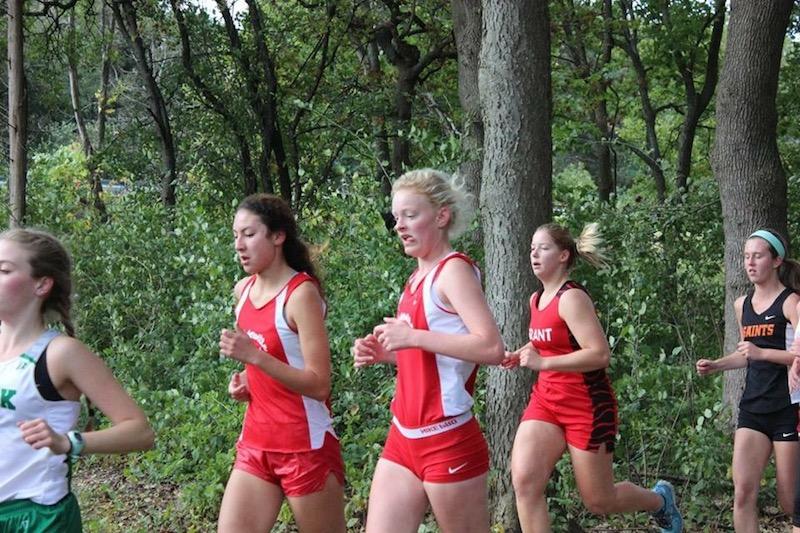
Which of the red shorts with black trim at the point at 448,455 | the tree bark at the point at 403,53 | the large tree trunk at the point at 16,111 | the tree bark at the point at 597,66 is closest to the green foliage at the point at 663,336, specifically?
the red shorts with black trim at the point at 448,455

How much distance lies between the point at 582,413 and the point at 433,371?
1.51m

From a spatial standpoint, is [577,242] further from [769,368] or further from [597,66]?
[597,66]

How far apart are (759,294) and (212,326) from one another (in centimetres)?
419

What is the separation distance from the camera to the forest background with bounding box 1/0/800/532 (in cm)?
607

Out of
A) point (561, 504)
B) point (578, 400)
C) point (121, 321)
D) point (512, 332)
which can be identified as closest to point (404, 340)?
point (578, 400)

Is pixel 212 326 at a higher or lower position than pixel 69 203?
lower

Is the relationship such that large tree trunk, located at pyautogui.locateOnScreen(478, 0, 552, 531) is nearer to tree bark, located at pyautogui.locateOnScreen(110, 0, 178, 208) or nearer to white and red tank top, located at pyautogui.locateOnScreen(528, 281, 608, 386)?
white and red tank top, located at pyautogui.locateOnScreen(528, 281, 608, 386)

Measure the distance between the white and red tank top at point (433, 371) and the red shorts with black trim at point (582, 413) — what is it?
1321 millimetres

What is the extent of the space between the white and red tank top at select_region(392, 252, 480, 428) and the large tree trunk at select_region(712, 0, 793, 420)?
3.69 metres

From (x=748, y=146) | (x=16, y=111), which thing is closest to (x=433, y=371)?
(x=748, y=146)

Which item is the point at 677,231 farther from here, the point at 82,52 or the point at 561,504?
the point at 82,52

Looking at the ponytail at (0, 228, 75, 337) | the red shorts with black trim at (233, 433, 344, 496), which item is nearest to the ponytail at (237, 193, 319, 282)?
the red shorts with black trim at (233, 433, 344, 496)

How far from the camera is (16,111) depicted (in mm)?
10180

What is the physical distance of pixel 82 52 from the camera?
48.6 ft
